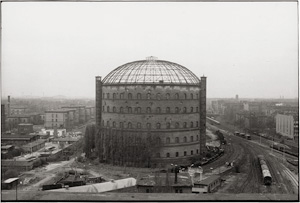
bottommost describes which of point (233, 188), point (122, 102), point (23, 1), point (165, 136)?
point (233, 188)

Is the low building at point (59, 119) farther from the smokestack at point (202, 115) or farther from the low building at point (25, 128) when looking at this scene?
the smokestack at point (202, 115)

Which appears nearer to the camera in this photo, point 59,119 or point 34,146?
point 34,146

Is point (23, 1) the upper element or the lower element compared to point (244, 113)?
upper

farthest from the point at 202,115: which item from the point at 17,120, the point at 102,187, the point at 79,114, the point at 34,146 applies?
the point at 17,120

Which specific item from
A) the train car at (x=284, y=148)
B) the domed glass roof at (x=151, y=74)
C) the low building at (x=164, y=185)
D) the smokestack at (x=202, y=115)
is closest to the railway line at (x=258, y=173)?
the train car at (x=284, y=148)

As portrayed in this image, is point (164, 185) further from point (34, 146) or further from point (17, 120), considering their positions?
point (17, 120)

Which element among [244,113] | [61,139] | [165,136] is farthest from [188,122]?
[244,113]

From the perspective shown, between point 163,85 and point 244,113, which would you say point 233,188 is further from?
point 244,113

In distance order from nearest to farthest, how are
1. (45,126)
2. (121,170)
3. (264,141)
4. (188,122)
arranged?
(121,170) → (188,122) → (45,126) → (264,141)
